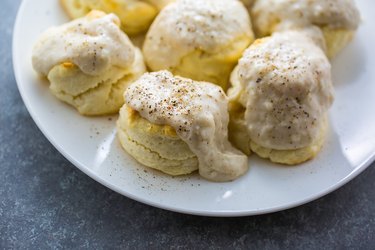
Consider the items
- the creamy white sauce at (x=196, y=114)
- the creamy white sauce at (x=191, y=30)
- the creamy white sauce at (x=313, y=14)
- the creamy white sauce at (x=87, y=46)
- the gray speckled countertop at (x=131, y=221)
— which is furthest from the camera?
the creamy white sauce at (x=313, y=14)

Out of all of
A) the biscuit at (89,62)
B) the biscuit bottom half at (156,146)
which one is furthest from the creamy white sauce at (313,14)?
the biscuit bottom half at (156,146)

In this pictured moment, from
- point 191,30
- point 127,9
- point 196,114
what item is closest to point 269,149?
point 196,114

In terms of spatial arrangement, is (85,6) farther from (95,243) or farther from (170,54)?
(95,243)

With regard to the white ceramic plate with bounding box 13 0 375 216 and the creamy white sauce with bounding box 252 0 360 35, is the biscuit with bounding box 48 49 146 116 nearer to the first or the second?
the white ceramic plate with bounding box 13 0 375 216

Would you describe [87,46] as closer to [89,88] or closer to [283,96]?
[89,88]

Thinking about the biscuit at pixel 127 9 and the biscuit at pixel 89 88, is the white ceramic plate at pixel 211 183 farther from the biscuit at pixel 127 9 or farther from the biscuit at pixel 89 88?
the biscuit at pixel 127 9

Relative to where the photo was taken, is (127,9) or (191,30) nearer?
(191,30)
